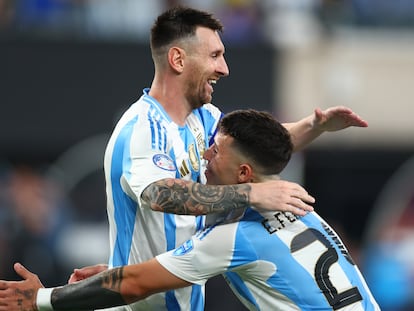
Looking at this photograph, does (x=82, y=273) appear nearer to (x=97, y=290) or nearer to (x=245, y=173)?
(x=97, y=290)

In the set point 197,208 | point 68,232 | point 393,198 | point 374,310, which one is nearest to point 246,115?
point 197,208

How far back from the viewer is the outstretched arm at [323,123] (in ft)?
26.6

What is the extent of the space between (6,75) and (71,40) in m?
0.99

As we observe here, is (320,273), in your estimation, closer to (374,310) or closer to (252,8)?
(374,310)

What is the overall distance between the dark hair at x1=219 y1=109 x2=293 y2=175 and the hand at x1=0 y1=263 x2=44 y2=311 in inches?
52.8

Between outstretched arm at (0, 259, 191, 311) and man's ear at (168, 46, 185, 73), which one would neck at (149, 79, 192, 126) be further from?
outstretched arm at (0, 259, 191, 311)

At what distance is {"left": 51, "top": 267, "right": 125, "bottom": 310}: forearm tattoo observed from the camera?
7012mm

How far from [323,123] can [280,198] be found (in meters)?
1.53

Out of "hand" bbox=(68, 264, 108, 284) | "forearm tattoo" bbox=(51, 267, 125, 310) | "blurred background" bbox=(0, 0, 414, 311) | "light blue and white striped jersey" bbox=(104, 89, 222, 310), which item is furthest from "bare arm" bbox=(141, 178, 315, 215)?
"blurred background" bbox=(0, 0, 414, 311)

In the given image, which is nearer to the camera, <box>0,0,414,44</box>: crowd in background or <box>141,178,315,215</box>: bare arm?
<box>141,178,315,215</box>: bare arm

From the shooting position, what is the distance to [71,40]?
58.5 feet

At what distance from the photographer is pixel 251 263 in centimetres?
686

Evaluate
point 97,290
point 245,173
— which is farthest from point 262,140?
point 97,290

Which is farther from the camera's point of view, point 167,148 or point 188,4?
point 188,4
